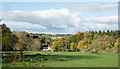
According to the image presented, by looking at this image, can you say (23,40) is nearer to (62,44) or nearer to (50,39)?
(62,44)

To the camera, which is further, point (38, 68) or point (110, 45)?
point (110, 45)

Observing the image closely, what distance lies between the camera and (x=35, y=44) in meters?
48.8

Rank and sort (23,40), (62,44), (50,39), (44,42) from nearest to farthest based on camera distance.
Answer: (23,40) < (62,44) < (44,42) < (50,39)

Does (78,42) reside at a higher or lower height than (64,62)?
lower

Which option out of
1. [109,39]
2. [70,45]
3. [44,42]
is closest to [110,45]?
[109,39]

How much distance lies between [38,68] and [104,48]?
3430cm

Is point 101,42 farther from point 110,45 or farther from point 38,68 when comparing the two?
point 38,68

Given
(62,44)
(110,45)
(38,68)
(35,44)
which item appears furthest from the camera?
(62,44)

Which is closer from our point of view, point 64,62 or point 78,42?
point 64,62

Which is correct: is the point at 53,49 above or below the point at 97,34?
below

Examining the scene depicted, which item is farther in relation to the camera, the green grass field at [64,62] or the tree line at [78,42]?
the tree line at [78,42]

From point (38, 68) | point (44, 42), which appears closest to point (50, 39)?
point (44, 42)

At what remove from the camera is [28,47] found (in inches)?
1896

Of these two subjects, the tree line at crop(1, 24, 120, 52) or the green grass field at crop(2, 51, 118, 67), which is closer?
the green grass field at crop(2, 51, 118, 67)
